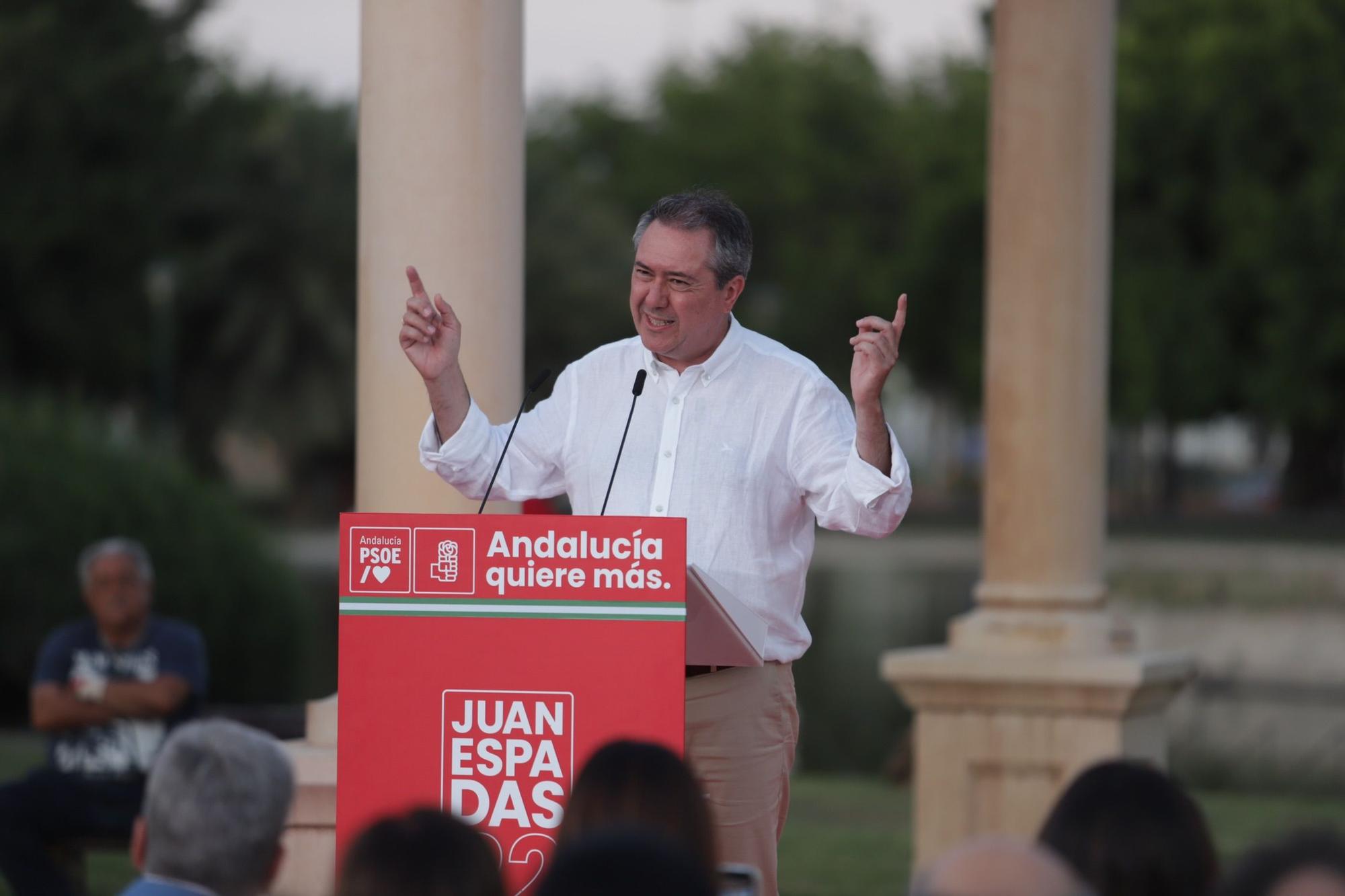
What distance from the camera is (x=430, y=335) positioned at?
4082 millimetres

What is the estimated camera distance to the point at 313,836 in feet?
18.1

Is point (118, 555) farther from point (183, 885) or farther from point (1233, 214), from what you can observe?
point (1233, 214)

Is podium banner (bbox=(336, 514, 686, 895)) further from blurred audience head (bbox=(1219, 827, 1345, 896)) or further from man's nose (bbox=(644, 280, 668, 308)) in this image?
blurred audience head (bbox=(1219, 827, 1345, 896))

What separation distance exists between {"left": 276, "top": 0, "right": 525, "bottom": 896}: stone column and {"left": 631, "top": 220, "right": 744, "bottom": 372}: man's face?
138cm

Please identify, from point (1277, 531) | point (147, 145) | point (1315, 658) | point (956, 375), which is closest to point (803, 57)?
point (956, 375)

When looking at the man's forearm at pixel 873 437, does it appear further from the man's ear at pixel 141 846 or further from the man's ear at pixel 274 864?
the man's ear at pixel 141 846

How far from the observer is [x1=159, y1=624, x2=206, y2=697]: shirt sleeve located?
6879 millimetres

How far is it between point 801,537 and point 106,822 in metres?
3.29

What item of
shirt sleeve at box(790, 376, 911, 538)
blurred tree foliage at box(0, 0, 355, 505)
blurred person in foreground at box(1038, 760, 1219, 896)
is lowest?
blurred person in foreground at box(1038, 760, 1219, 896)

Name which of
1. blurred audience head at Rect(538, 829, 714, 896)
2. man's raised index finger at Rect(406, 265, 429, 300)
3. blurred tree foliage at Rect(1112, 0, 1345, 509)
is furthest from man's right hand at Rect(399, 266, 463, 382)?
blurred tree foliage at Rect(1112, 0, 1345, 509)

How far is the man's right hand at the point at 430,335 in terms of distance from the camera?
408cm

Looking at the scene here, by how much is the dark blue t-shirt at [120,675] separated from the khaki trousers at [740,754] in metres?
3.24

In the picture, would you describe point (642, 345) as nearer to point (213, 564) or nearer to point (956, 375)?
point (213, 564)

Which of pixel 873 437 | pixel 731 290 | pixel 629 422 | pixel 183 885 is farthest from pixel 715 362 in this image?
pixel 183 885
